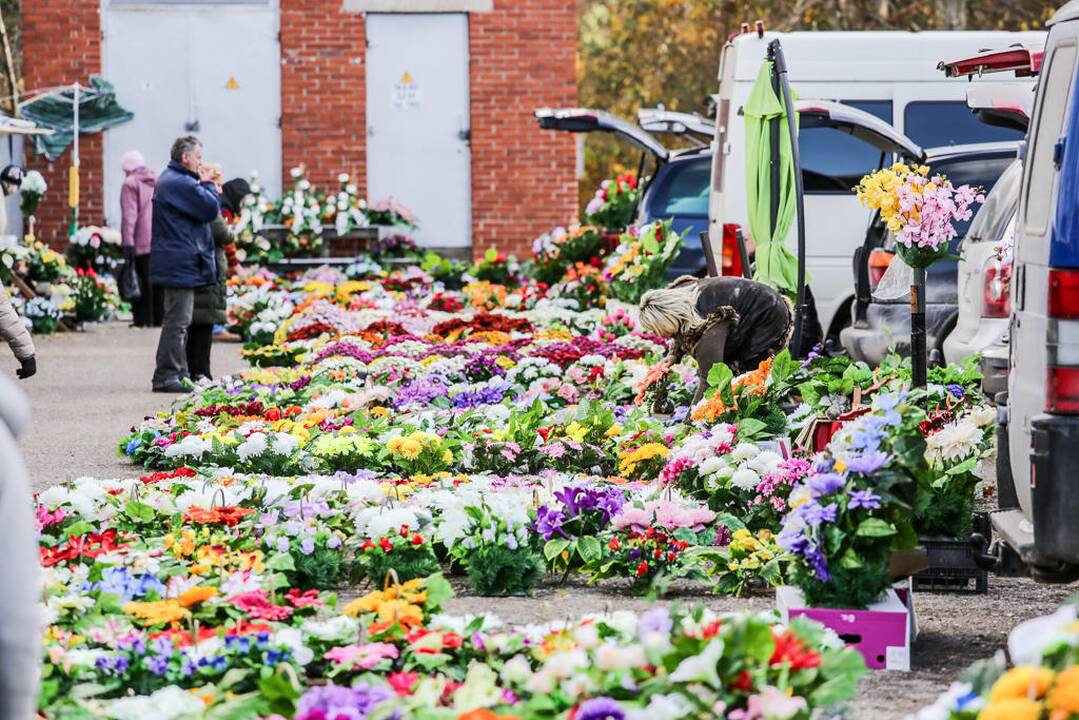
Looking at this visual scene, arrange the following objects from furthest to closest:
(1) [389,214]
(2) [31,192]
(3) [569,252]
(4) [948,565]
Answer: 1. (1) [389,214]
2. (2) [31,192]
3. (3) [569,252]
4. (4) [948,565]

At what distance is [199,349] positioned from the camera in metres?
14.4

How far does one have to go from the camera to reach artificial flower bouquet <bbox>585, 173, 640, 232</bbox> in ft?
63.9

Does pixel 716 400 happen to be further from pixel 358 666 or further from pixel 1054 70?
pixel 358 666

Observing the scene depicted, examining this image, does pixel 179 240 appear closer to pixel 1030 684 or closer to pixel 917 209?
pixel 917 209

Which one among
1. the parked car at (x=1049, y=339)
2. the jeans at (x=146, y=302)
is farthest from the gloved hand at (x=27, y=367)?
the jeans at (x=146, y=302)

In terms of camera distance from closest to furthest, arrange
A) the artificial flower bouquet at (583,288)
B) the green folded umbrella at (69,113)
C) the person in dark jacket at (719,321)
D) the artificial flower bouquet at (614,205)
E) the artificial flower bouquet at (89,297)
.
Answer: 1. the person in dark jacket at (719,321)
2. the artificial flower bouquet at (583,288)
3. the artificial flower bouquet at (614,205)
4. the artificial flower bouquet at (89,297)
5. the green folded umbrella at (69,113)

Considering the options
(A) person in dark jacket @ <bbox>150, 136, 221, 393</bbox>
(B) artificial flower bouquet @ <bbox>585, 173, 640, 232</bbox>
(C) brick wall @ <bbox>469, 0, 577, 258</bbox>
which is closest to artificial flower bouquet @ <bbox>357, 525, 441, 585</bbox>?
(A) person in dark jacket @ <bbox>150, 136, 221, 393</bbox>

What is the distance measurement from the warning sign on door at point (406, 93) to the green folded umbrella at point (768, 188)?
35.2ft

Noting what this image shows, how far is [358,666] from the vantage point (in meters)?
5.14

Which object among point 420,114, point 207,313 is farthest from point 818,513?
point 420,114

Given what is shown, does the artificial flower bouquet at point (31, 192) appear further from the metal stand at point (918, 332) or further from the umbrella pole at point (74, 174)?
the metal stand at point (918, 332)

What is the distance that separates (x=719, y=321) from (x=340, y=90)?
1339 centimetres

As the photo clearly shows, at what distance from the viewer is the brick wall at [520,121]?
2228cm

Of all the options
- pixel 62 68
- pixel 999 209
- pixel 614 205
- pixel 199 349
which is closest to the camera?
pixel 999 209
